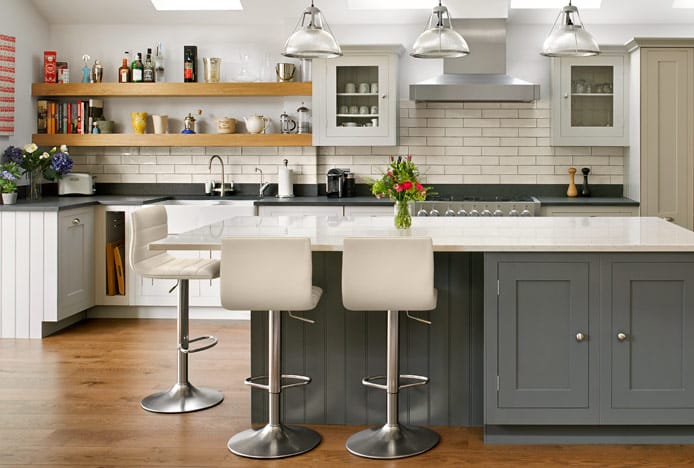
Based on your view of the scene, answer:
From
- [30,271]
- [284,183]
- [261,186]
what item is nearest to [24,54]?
[30,271]

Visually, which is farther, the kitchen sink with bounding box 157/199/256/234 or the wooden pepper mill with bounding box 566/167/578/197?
the wooden pepper mill with bounding box 566/167/578/197

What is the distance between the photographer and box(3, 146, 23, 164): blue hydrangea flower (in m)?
6.79

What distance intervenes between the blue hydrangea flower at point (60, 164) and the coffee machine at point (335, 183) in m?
2.07

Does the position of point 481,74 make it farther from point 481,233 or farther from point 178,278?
point 178,278

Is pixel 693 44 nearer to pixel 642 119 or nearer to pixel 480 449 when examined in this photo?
pixel 642 119

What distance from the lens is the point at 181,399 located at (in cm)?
459

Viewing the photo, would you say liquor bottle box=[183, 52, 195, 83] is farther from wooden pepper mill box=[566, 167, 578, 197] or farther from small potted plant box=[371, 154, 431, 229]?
small potted plant box=[371, 154, 431, 229]

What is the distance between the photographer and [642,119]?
678 centimetres

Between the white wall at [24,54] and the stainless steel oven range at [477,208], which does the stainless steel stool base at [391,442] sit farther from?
the white wall at [24,54]

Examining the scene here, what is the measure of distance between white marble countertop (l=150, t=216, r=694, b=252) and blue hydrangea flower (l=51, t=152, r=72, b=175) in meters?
2.51

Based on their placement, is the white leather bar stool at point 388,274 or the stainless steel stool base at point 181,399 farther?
the stainless steel stool base at point 181,399

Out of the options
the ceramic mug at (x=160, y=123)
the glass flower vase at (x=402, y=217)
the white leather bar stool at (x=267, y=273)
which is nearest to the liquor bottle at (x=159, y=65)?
the ceramic mug at (x=160, y=123)

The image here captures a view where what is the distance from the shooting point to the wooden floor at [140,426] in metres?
3.79

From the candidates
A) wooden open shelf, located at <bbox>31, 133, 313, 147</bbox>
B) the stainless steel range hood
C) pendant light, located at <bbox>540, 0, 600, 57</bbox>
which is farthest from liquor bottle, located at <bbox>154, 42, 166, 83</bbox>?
pendant light, located at <bbox>540, 0, 600, 57</bbox>
